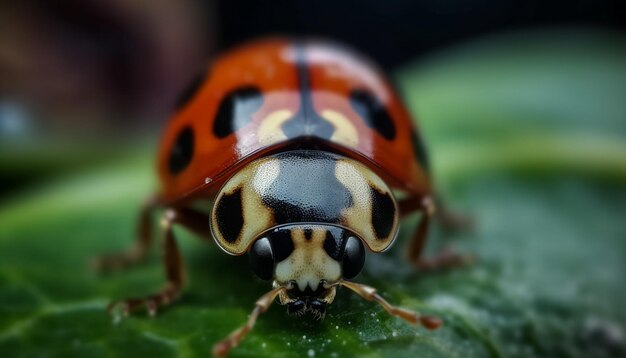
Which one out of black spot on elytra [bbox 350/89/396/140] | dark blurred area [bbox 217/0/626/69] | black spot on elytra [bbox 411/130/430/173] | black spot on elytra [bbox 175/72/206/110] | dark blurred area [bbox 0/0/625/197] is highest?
dark blurred area [bbox 217/0/626/69]

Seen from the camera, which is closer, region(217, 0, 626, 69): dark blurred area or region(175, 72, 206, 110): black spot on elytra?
region(175, 72, 206, 110): black spot on elytra

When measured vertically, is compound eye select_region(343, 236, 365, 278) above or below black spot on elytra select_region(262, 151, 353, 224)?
below

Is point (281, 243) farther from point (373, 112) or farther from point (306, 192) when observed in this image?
point (373, 112)

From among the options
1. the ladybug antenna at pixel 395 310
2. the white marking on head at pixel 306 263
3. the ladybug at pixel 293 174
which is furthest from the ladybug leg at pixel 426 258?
the white marking on head at pixel 306 263

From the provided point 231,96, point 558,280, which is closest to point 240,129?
point 231,96

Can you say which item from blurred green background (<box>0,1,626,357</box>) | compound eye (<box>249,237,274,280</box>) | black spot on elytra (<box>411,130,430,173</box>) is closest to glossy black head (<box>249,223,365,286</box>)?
compound eye (<box>249,237,274,280</box>)

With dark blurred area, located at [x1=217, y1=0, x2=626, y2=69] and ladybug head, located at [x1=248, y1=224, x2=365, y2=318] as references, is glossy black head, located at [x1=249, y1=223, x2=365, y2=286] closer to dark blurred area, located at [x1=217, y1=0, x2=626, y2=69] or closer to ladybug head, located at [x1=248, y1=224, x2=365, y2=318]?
ladybug head, located at [x1=248, y1=224, x2=365, y2=318]
